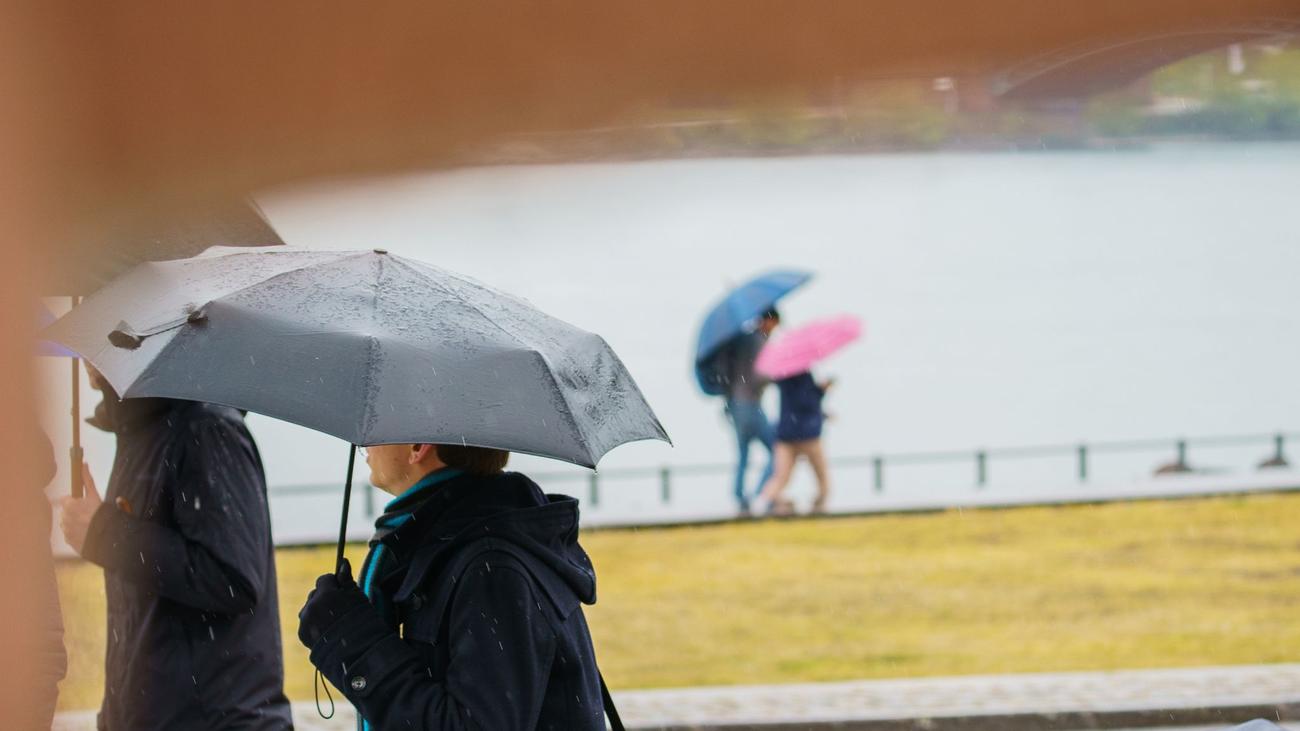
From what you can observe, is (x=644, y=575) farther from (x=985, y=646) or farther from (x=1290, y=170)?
(x=1290, y=170)

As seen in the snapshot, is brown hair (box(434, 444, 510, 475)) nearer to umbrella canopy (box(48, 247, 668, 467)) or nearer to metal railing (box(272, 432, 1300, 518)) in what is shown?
umbrella canopy (box(48, 247, 668, 467))

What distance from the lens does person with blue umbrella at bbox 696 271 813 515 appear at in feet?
35.4

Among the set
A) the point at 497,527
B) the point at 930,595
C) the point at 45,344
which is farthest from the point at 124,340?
the point at 930,595

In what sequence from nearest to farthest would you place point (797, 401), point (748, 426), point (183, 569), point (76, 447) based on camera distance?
point (183, 569) < point (76, 447) < point (797, 401) < point (748, 426)

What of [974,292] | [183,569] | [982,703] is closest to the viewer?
[183,569]

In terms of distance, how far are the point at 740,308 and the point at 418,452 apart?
869 centimetres

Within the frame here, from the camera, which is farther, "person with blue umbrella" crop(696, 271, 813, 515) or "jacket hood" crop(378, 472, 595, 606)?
"person with blue umbrella" crop(696, 271, 813, 515)

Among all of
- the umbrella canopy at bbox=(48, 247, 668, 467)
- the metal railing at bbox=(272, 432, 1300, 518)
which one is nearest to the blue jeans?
the metal railing at bbox=(272, 432, 1300, 518)

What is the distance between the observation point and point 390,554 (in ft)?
7.02

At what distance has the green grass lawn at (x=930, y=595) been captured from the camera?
7414 millimetres

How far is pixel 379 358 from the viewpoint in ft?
6.78

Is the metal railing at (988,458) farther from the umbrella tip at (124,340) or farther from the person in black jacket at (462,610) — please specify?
the person in black jacket at (462,610)

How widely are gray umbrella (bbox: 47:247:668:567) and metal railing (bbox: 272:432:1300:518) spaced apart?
9.79 meters

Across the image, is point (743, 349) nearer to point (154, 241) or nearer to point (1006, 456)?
point (1006, 456)
